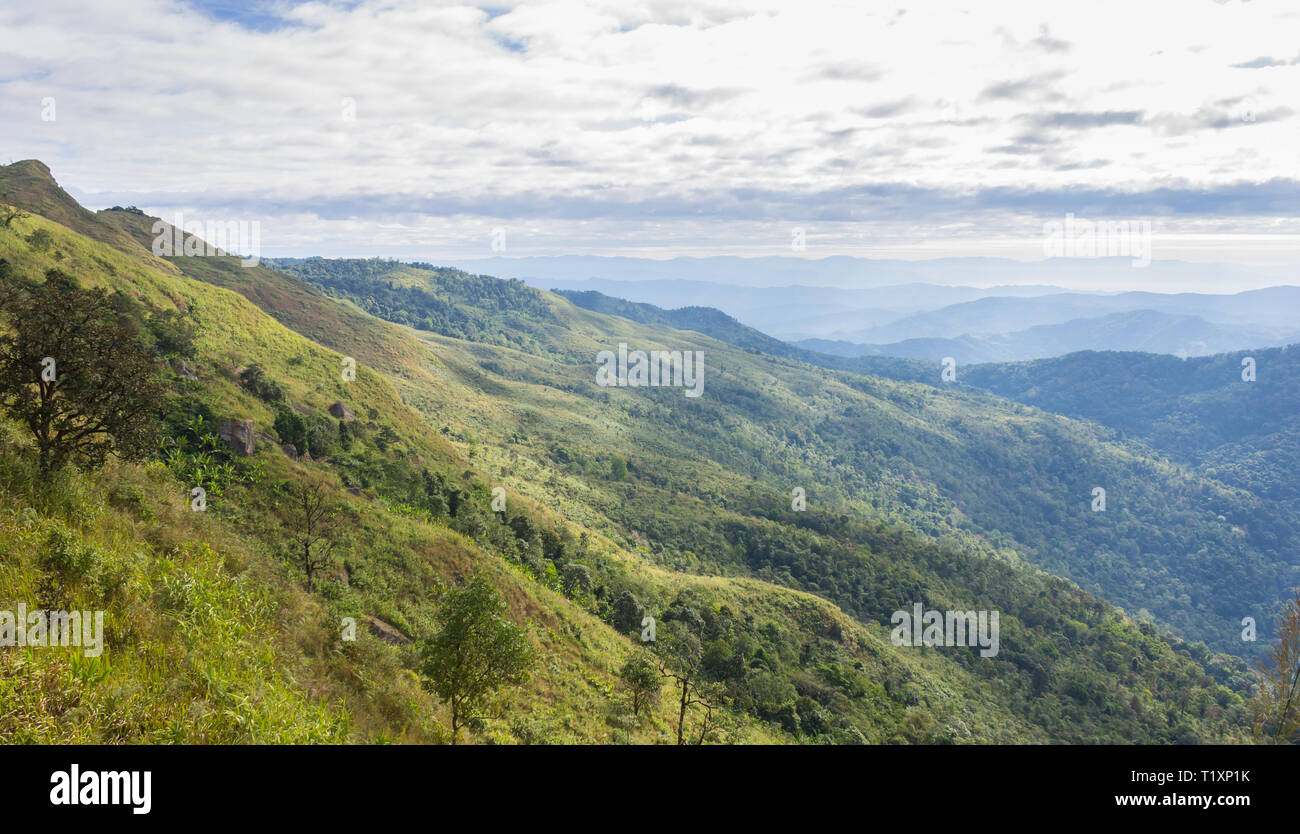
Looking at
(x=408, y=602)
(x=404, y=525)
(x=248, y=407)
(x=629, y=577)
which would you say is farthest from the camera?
(x=629, y=577)

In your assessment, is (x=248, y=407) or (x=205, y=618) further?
(x=248, y=407)

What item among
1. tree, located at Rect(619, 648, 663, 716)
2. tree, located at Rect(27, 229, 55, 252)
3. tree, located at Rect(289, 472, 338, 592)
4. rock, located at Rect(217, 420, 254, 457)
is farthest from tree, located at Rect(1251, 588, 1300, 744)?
tree, located at Rect(27, 229, 55, 252)

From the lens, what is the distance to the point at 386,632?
22531 millimetres

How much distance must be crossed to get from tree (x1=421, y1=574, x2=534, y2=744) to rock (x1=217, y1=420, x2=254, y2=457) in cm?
2786

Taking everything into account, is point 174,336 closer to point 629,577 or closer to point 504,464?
point 629,577

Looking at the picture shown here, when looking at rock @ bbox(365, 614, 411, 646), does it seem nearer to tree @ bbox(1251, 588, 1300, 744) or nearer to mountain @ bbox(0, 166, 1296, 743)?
mountain @ bbox(0, 166, 1296, 743)

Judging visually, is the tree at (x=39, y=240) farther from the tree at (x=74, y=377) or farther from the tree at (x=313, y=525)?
the tree at (x=74, y=377)

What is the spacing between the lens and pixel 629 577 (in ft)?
200

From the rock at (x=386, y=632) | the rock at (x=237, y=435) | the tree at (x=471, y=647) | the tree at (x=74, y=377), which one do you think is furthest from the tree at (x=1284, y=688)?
the rock at (x=237, y=435)

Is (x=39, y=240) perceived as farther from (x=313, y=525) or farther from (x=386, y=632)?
(x=386, y=632)

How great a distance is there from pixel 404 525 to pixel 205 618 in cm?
A: 2554

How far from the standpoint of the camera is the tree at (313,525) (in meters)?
26.1
